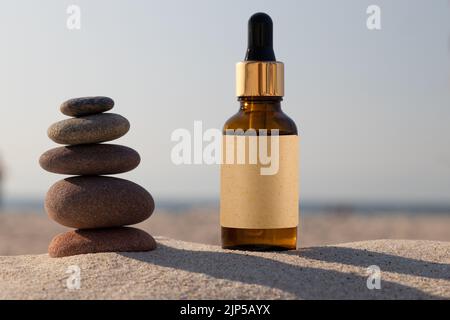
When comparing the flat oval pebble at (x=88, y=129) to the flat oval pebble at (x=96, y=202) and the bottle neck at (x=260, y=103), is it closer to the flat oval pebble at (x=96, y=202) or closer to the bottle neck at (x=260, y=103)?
the flat oval pebble at (x=96, y=202)

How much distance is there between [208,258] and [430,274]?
1671mm

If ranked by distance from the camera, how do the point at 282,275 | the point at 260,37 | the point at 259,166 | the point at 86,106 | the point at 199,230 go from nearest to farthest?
the point at 282,275 < the point at 259,166 < the point at 260,37 < the point at 86,106 < the point at 199,230

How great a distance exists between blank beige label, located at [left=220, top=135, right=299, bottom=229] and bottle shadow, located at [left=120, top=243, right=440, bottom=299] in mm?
291

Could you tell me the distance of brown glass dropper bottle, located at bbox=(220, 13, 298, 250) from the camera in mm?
4988

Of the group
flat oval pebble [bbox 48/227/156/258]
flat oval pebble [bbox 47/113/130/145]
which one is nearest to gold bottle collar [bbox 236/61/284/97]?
flat oval pebble [bbox 47/113/130/145]

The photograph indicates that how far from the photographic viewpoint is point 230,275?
14.6 feet

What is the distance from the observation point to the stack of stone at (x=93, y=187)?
525cm

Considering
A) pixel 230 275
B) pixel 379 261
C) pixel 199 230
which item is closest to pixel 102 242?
pixel 230 275

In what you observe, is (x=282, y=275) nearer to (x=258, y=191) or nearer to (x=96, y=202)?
(x=258, y=191)

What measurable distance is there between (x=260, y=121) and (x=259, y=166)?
35 centimetres

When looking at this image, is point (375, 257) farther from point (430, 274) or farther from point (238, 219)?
point (238, 219)
